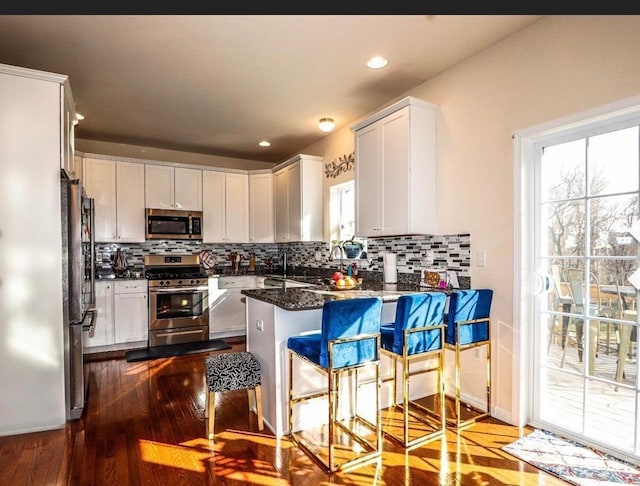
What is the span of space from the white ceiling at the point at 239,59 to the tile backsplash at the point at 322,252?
1473 millimetres

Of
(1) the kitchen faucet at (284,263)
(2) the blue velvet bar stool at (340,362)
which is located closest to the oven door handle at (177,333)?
(1) the kitchen faucet at (284,263)

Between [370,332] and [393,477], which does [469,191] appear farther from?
[393,477]

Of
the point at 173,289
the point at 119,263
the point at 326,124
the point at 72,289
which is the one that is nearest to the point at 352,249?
the point at 326,124

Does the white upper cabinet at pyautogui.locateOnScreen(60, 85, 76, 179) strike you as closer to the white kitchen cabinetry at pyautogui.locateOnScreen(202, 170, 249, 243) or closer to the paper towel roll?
the white kitchen cabinetry at pyautogui.locateOnScreen(202, 170, 249, 243)

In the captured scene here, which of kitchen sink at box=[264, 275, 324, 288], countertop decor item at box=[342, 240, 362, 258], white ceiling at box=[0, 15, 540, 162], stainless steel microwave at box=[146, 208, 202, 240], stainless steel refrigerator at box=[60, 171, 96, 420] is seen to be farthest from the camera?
stainless steel microwave at box=[146, 208, 202, 240]

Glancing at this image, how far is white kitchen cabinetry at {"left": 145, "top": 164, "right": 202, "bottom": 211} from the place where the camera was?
16.8ft

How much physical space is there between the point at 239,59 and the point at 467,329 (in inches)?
106

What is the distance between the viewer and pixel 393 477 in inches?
80.4

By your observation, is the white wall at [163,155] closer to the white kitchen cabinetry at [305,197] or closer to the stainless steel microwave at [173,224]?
the stainless steel microwave at [173,224]

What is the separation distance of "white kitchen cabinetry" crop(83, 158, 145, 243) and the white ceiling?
63 cm

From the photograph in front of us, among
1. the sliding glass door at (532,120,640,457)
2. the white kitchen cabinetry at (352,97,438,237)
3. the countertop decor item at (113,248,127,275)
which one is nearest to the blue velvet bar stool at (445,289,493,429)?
the sliding glass door at (532,120,640,457)

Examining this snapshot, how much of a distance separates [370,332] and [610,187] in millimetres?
1682

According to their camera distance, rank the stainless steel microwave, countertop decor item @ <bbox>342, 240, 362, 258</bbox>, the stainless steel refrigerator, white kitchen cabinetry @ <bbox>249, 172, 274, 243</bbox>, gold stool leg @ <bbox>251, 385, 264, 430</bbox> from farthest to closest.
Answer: white kitchen cabinetry @ <bbox>249, 172, 274, 243</bbox> < the stainless steel microwave < countertop decor item @ <bbox>342, 240, 362, 258</bbox> < the stainless steel refrigerator < gold stool leg @ <bbox>251, 385, 264, 430</bbox>

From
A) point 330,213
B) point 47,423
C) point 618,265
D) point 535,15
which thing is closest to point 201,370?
point 47,423
